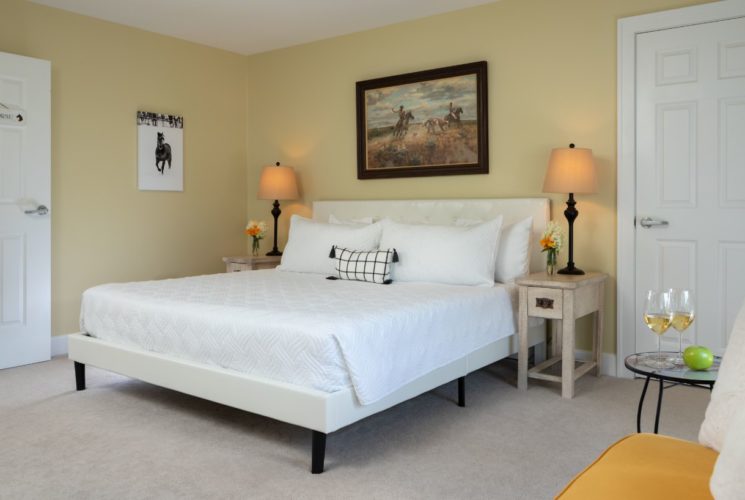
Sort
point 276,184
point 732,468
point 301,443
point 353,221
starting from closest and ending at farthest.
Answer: point 732,468 < point 301,443 < point 353,221 < point 276,184

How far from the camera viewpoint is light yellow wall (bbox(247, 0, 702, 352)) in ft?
13.2

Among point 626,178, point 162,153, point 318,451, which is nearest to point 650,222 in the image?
point 626,178

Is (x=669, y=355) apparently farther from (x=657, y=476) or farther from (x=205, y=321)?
(x=205, y=321)

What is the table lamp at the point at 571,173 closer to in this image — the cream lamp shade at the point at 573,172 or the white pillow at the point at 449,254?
the cream lamp shade at the point at 573,172

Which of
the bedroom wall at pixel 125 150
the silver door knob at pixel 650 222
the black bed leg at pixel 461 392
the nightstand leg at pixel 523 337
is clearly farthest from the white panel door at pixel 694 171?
the bedroom wall at pixel 125 150

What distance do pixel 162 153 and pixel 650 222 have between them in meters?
3.72

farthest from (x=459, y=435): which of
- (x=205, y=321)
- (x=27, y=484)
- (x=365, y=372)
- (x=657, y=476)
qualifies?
(x=27, y=484)

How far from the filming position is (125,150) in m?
4.93

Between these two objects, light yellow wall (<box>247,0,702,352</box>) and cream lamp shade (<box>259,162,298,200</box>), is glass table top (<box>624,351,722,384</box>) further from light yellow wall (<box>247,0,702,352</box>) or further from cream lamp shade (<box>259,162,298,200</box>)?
cream lamp shade (<box>259,162,298,200</box>)

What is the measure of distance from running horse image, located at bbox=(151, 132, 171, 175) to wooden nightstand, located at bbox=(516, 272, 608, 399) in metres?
3.10

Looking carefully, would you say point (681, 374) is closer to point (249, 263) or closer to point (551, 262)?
point (551, 262)

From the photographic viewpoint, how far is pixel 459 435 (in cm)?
292

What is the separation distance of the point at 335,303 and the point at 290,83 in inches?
121

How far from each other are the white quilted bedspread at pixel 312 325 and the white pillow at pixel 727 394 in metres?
1.31
